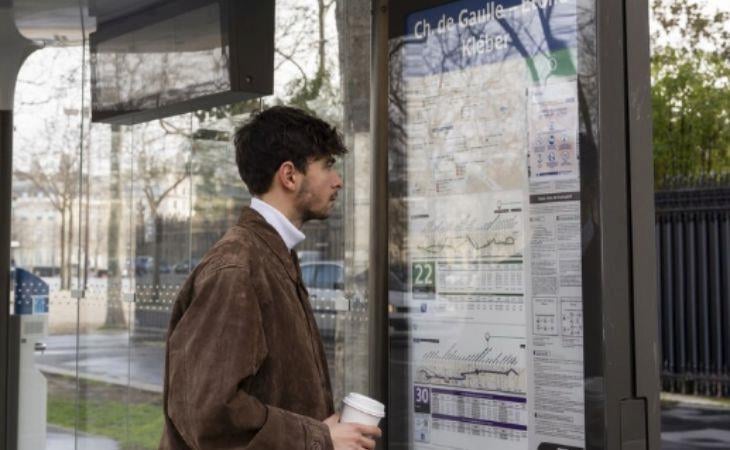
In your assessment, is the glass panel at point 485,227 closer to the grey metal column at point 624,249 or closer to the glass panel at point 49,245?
the grey metal column at point 624,249

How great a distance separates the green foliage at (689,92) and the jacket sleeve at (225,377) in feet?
34.0

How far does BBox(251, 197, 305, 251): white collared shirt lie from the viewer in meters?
2.57

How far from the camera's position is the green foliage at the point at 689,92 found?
12906mm

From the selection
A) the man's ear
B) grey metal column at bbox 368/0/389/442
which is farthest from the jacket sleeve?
grey metal column at bbox 368/0/389/442

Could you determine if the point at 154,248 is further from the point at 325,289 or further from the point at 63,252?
the point at 325,289

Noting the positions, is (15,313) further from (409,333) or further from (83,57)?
(409,333)

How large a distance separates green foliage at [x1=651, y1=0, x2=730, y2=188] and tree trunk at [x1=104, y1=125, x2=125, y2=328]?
741cm

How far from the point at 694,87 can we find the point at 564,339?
453 inches

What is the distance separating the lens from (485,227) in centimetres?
304

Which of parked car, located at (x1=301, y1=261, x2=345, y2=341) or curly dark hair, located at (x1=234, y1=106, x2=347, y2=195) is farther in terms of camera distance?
parked car, located at (x1=301, y1=261, x2=345, y2=341)

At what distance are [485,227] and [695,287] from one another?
30.5 feet

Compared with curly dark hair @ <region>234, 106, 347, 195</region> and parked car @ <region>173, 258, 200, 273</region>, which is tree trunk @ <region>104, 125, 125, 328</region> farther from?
curly dark hair @ <region>234, 106, 347, 195</region>

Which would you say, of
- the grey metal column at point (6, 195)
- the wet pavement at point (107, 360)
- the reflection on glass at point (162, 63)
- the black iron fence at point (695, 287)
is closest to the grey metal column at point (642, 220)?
the reflection on glass at point (162, 63)

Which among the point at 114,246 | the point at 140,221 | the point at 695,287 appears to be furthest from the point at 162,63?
the point at 695,287
